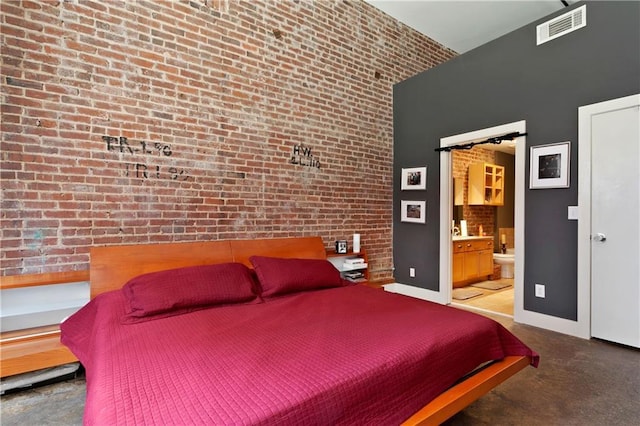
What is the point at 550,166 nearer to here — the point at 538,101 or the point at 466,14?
the point at 538,101

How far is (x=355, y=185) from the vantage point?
14.4 feet

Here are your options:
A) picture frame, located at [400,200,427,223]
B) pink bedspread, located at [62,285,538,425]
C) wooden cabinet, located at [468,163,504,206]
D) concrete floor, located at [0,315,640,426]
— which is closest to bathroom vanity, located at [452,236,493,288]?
wooden cabinet, located at [468,163,504,206]

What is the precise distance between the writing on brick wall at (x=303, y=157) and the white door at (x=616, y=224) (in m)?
2.77

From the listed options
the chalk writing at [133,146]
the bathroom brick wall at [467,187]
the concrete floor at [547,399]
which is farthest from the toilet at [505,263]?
the chalk writing at [133,146]

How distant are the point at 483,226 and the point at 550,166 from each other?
3360mm

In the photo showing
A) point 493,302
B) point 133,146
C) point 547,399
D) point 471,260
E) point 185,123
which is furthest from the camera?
point 471,260

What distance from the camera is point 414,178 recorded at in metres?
4.62

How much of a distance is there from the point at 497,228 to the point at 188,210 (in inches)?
240

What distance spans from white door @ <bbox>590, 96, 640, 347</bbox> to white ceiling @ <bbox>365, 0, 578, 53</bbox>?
7.43ft

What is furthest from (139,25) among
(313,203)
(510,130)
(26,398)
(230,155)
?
(510,130)

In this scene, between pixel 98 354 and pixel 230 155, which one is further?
pixel 230 155

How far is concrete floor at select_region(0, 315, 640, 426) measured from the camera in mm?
1913

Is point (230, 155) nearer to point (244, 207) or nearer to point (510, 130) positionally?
point (244, 207)

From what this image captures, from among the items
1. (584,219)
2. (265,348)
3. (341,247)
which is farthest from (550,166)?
(265,348)
